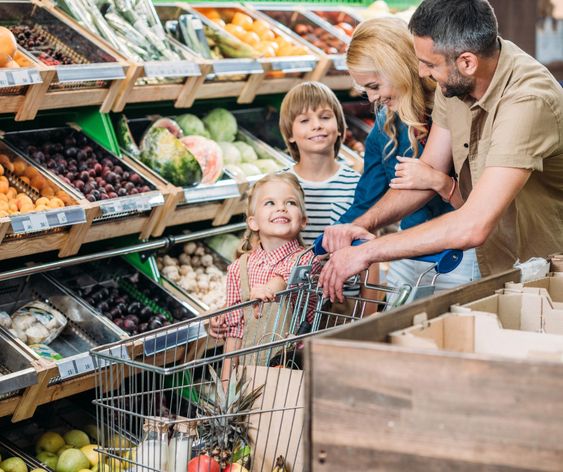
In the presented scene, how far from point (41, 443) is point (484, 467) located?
2.70 m

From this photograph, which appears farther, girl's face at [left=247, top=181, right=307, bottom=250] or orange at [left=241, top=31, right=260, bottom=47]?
orange at [left=241, top=31, right=260, bottom=47]

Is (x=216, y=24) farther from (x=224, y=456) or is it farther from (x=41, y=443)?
(x=224, y=456)

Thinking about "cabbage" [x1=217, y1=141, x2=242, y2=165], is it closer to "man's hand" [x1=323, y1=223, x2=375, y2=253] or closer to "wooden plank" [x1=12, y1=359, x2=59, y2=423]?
"wooden plank" [x1=12, y1=359, x2=59, y2=423]

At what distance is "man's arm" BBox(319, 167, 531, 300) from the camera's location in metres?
2.41

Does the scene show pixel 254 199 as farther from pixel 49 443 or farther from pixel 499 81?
pixel 49 443

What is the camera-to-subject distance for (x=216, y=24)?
197 inches

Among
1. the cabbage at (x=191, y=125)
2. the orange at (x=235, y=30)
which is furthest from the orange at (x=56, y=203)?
the orange at (x=235, y=30)

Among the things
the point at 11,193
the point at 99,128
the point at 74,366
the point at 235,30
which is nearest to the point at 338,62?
the point at 235,30

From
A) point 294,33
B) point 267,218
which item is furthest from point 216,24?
point 267,218

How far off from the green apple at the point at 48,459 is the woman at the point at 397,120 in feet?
5.01

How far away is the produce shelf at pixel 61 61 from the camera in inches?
144

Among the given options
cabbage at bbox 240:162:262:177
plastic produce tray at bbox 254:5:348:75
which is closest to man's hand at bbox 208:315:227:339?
cabbage at bbox 240:162:262:177

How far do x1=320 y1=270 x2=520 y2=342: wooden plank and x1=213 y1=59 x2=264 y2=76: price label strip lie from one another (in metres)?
2.42

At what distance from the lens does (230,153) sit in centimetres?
488
